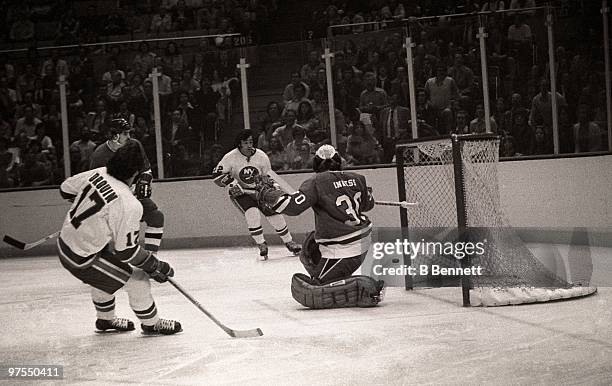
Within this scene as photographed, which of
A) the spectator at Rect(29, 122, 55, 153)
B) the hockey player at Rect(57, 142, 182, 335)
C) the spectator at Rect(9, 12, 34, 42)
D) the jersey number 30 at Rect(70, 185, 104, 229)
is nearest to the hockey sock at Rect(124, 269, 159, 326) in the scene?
the hockey player at Rect(57, 142, 182, 335)

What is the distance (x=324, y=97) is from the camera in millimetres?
10633

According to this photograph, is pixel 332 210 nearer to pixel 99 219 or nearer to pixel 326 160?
pixel 326 160

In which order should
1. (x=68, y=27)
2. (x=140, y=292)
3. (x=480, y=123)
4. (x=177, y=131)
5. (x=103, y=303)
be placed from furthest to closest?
1. (x=68, y=27)
2. (x=177, y=131)
3. (x=480, y=123)
4. (x=103, y=303)
5. (x=140, y=292)

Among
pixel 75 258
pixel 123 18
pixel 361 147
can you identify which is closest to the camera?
pixel 75 258

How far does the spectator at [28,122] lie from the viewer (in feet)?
37.4

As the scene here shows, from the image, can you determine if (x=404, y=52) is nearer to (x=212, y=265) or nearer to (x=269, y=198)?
(x=212, y=265)

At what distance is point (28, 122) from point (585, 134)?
21.1ft

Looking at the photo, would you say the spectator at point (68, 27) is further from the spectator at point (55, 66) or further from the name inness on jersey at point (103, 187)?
the name inness on jersey at point (103, 187)

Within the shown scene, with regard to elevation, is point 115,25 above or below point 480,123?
above

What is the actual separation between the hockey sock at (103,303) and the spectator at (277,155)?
5304 mm

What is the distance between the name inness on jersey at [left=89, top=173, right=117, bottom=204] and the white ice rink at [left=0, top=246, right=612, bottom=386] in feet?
2.78

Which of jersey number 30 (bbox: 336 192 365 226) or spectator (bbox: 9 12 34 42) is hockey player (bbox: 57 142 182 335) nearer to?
jersey number 30 (bbox: 336 192 365 226)

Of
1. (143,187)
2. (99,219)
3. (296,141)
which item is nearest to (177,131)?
(296,141)

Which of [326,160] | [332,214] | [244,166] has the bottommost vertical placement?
[332,214]
